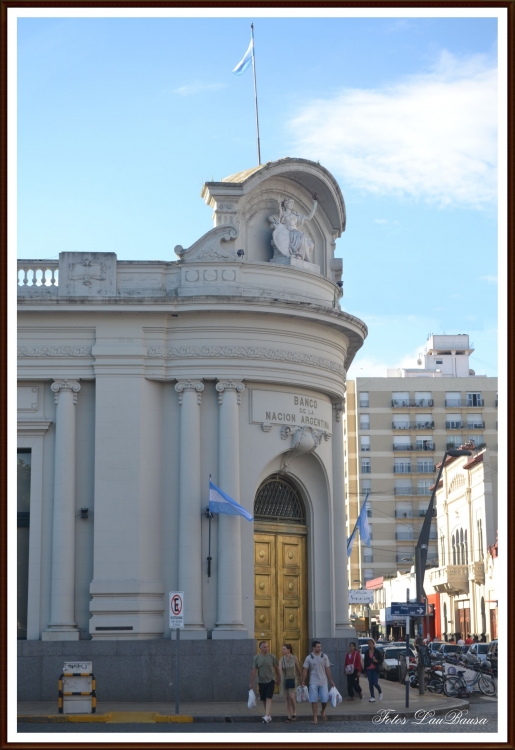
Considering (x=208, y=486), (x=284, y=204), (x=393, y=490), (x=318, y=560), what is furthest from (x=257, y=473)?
(x=393, y=490)

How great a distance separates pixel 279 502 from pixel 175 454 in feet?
11.6

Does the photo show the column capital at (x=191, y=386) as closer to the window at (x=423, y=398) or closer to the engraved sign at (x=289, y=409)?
the engraved sign at (x=289, y=409)

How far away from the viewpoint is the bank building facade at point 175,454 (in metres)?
28.4

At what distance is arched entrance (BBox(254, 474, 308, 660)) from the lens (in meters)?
30.3

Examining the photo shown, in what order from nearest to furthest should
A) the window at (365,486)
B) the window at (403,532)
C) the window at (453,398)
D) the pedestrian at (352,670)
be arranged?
the pedestrian at (352,670) → the window at (403,532) → the window at (365,486) → the window at (453,398)

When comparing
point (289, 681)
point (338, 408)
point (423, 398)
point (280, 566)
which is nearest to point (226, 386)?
point (338, 408)

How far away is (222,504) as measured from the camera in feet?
93.5

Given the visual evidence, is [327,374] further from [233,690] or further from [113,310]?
[233,690]

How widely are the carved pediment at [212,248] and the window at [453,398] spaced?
7118cm

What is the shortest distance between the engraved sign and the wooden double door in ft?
9.33

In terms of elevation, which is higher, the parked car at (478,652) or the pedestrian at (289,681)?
the pedestrian at (289,681)

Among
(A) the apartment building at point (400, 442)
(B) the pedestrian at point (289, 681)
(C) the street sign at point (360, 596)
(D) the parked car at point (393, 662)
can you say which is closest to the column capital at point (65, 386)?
(B) the pedestrian at point (289, 681)

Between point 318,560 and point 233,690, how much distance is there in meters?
4.95

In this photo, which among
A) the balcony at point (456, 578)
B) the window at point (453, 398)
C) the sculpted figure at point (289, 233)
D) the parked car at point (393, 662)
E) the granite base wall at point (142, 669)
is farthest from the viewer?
the window at point (453, 398)
